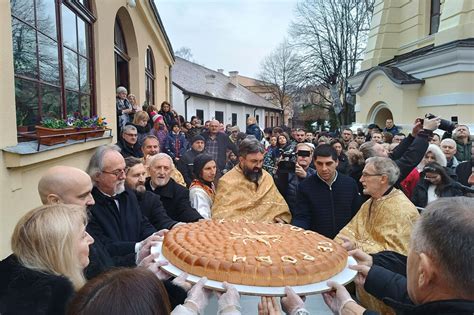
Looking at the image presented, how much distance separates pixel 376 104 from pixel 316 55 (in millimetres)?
18282

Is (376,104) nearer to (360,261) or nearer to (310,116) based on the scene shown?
(360,261)

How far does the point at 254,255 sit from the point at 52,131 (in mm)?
2878

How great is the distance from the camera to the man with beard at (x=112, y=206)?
2670 mm

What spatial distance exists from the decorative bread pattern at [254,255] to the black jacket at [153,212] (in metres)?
0.82

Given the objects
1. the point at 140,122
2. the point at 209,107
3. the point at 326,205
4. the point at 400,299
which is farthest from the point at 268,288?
the point at 209,107

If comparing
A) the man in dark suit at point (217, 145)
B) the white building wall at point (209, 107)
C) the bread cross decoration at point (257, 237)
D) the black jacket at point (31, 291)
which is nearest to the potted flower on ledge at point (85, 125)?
the man in dark suit at point (217, 145)

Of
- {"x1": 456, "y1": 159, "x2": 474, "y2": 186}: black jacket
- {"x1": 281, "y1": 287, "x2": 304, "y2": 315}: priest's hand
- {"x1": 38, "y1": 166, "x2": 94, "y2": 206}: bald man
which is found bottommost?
{"x1": 281, "y1": 287, "x2": 304, "y2": 315}: priest's hand

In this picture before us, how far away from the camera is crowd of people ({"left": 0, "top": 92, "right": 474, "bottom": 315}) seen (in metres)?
1.28

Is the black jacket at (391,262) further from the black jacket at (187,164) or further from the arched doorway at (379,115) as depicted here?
the arched doorway at (379,115)

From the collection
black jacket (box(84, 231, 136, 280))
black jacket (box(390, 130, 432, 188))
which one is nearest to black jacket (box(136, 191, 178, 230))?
black jacket (box(84, 231, 136, 280))

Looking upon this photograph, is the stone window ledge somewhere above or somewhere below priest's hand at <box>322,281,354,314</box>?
above

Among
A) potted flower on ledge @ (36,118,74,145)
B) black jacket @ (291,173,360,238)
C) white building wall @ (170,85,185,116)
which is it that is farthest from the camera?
white building wall @ (170,85,185,116)

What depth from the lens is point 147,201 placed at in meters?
3.25

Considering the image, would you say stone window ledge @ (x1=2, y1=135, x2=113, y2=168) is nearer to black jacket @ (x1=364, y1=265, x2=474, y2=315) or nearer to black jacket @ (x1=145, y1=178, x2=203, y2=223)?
black jacket @ (x1=145, y1=178, x2=203, y2=223)
